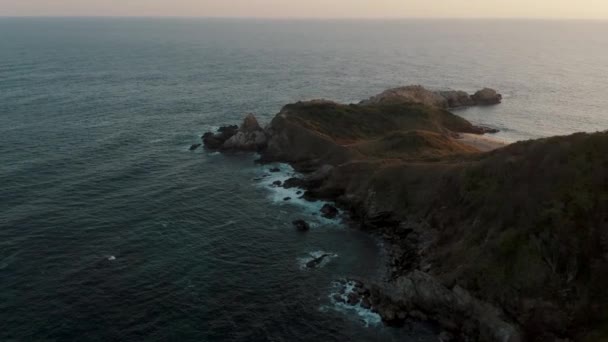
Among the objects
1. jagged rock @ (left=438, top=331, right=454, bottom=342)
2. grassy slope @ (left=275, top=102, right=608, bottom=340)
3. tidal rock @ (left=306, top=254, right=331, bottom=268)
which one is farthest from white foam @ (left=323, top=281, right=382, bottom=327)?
grassy slope @ (left=275, top=102, right=608, bottom=340)

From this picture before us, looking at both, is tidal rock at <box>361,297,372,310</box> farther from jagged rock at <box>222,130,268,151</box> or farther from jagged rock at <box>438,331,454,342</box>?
jagged rock at <box>222,130,268,151</box>

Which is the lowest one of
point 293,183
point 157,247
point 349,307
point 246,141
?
point 349,307

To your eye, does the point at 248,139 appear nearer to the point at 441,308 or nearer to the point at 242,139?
the point at 242,139

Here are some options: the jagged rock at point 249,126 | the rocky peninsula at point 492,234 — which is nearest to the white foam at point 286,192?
the rocky peninsula at point 492,234

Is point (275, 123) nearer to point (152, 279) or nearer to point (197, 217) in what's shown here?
point (197, 217)

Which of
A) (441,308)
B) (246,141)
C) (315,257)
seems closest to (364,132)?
(246,141)

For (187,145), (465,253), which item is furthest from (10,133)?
(465,253)
